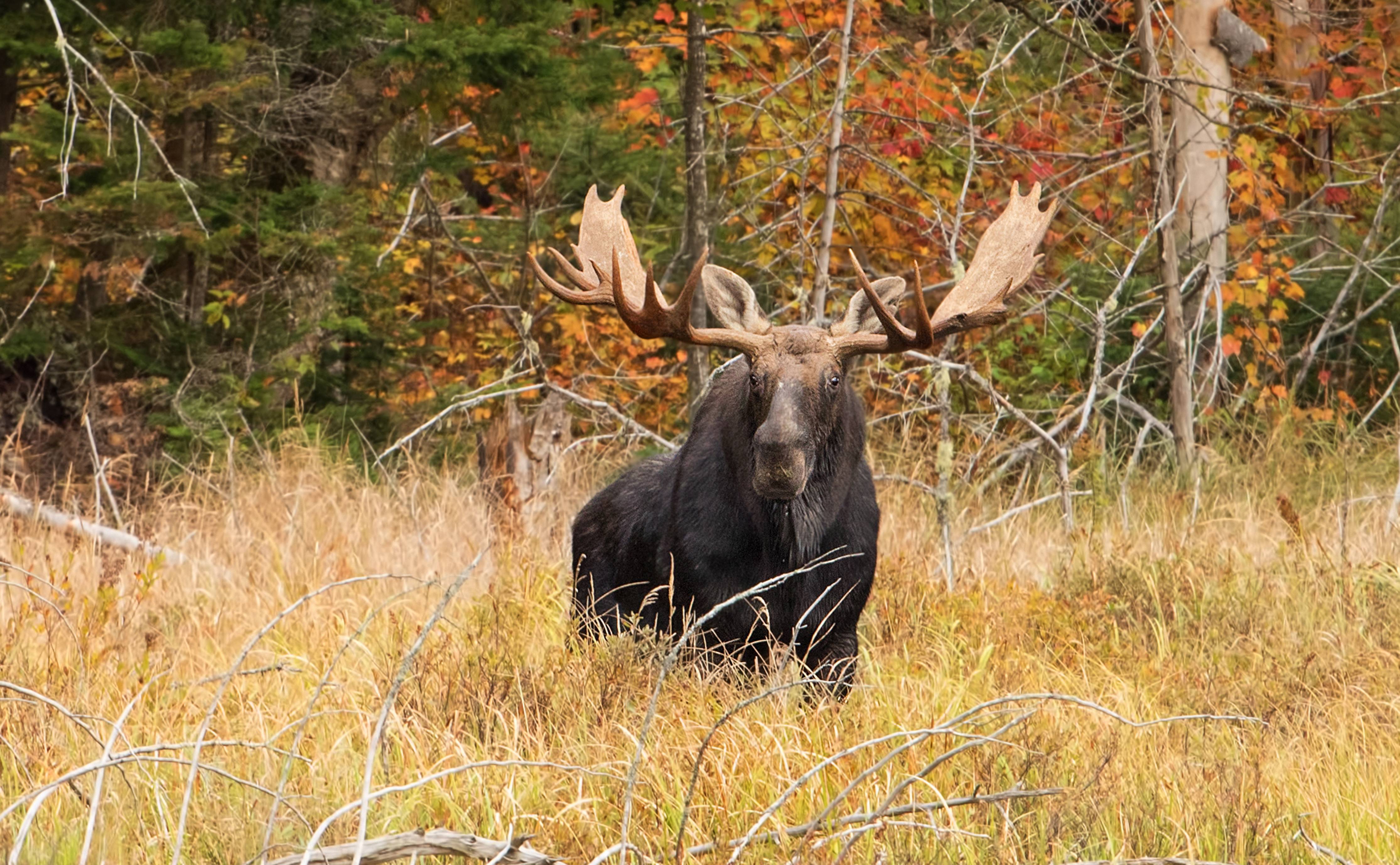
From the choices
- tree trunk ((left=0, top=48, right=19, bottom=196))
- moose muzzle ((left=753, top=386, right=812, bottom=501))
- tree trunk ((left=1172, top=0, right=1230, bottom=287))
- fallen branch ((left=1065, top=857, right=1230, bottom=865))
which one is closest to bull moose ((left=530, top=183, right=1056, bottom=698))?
moose muzzle ((left=753, top=386, right=812, bottom=501))

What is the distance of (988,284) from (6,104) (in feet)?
24.6

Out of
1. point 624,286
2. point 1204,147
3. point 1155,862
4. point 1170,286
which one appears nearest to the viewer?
point 1155,862

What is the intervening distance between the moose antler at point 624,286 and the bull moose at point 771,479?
11 millimetres

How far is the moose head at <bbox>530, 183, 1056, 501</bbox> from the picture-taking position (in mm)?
4945

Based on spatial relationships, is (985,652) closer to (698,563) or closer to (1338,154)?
(698,563)

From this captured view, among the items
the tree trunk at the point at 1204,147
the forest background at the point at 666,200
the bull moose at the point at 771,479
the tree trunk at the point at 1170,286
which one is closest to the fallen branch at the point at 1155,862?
the bull moose at the point at 771,479

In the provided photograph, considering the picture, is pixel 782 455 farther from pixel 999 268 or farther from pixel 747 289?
pixel 999 268

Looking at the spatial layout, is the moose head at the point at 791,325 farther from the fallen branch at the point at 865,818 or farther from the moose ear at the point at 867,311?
the fallen branch at the point at 865,818

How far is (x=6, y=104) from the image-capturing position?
33.5 feet

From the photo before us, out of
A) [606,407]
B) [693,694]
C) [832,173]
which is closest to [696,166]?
[832,173]

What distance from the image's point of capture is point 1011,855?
3.47m

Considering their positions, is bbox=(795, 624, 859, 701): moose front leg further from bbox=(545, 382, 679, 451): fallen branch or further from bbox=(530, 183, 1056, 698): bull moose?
bbox=(545, 382, 679, 451): fallen branch

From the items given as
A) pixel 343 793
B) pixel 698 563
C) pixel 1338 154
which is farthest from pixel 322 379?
pixel 1338 154

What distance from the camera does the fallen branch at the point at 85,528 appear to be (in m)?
7.45
